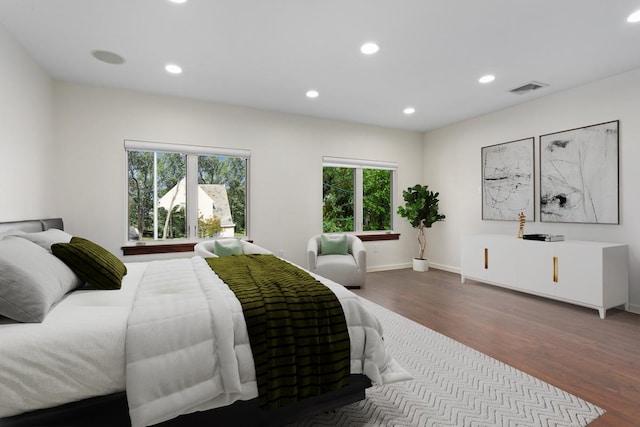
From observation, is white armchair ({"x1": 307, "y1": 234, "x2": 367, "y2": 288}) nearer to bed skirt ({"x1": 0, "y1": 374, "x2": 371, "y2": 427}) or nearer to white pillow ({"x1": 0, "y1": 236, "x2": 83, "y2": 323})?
bed skirt ({"x1": 0, "y1": 374, "x2": 371, "y2": 427})

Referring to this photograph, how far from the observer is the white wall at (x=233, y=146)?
146 inches

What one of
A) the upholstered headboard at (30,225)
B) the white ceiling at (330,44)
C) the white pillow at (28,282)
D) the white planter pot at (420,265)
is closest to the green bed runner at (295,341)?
the white pillow at (28,282)

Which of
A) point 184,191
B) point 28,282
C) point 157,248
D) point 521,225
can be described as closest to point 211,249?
point 157,248

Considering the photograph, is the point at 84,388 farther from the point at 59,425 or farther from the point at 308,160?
the point at 308,160

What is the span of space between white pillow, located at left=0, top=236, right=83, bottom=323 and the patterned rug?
1385 millimetres

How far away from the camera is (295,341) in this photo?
59.1 inches

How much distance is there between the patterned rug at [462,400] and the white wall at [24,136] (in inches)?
122

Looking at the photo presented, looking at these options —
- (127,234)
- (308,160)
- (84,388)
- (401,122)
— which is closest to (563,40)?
(401,122)

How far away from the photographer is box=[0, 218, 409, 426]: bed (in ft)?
3.90

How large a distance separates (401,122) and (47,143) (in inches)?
194

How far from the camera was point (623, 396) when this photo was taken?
191 cm

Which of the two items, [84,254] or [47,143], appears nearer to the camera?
[84,254]

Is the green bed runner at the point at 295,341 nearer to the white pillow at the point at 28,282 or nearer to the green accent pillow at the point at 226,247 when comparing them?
the white pillow at the point at 28,282

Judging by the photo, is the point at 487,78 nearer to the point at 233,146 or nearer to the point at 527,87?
the point at 527,87
